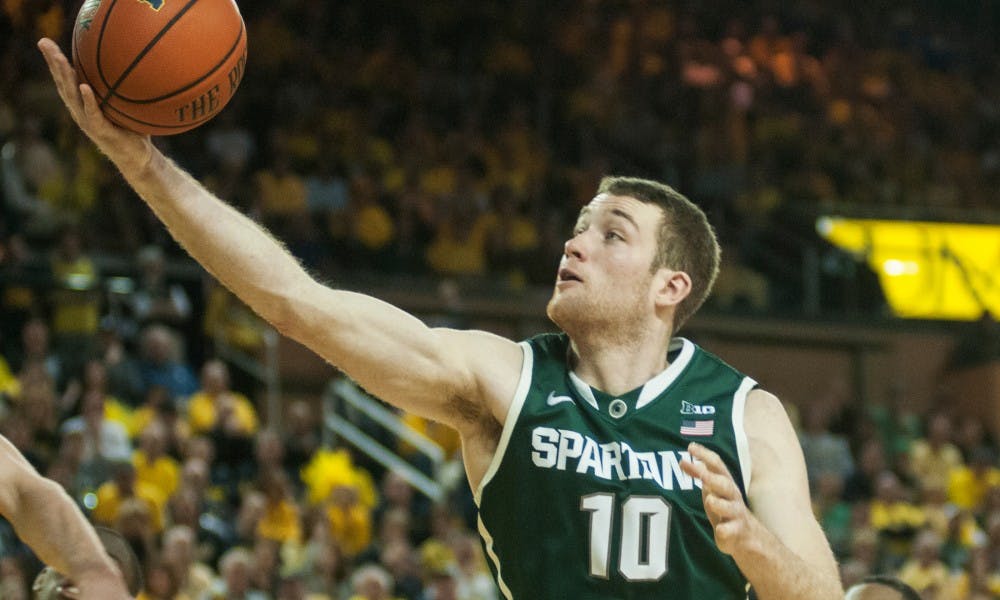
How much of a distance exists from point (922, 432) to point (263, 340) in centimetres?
681

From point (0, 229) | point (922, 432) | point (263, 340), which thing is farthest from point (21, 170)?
point (922, 432)

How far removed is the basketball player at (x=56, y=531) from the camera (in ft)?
12.3

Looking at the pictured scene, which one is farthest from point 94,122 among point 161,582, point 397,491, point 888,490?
point 888,490

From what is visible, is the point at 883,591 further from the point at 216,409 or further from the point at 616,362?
the point at 216,409

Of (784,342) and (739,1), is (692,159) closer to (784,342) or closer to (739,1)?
(784,342)

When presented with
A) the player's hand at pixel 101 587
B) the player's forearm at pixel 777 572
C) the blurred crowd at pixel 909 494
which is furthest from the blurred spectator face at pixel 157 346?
the player's forearm at pixel 777 572

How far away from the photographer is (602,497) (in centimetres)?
363

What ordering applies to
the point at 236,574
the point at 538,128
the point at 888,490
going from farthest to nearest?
the point at 538,128 → the point at 888,490 → the point at 236,574

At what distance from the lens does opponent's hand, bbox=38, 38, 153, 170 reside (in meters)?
3.29

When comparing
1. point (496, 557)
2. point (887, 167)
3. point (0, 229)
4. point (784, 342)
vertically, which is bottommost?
point (0, 229)

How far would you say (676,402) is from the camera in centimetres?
383

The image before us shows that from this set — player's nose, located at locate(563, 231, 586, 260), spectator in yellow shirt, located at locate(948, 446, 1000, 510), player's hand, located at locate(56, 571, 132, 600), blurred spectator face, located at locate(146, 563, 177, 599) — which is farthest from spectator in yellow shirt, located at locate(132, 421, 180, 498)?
spectator in yellow shirt, located at locate(948, 446, 1000, 510)

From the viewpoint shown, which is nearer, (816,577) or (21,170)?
(816,577)

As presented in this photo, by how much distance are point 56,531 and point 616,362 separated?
1472 millimetres
